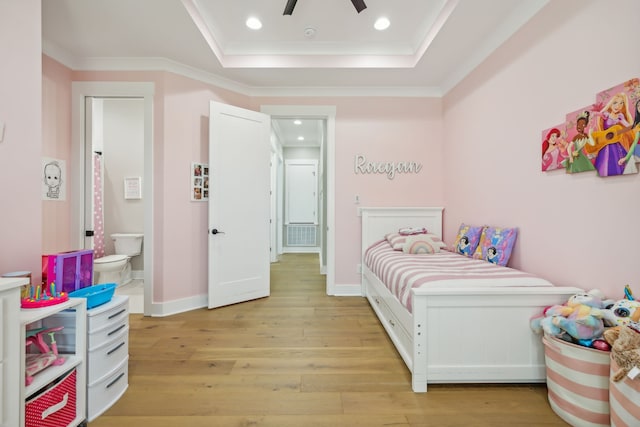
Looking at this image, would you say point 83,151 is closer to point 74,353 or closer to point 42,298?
point 42,298

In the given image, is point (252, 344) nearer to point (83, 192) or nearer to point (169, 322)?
point (169, 322)

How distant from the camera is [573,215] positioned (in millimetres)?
1637

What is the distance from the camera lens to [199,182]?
9.60 ft

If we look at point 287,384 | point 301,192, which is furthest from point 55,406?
point 301,192

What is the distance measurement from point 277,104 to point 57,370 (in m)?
3.00

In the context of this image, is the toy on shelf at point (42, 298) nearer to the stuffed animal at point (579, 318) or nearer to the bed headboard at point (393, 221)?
the stuffed animal at point (579, 318)

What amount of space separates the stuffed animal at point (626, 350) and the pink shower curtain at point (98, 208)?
5.11m

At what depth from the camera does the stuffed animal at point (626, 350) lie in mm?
1050

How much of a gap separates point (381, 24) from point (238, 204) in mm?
2255

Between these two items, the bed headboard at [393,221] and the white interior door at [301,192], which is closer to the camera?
the bed headboard at [393,221]

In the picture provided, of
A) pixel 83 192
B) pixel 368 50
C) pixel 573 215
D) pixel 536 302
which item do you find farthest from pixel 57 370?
pixel 368 50

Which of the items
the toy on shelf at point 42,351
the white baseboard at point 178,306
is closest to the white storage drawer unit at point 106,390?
the toy on shelf at point 42,351

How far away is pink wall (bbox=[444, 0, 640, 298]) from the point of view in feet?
4.55

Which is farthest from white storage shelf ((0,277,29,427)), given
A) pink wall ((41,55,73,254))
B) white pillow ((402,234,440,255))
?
white pillow ((402,234,440,255))
